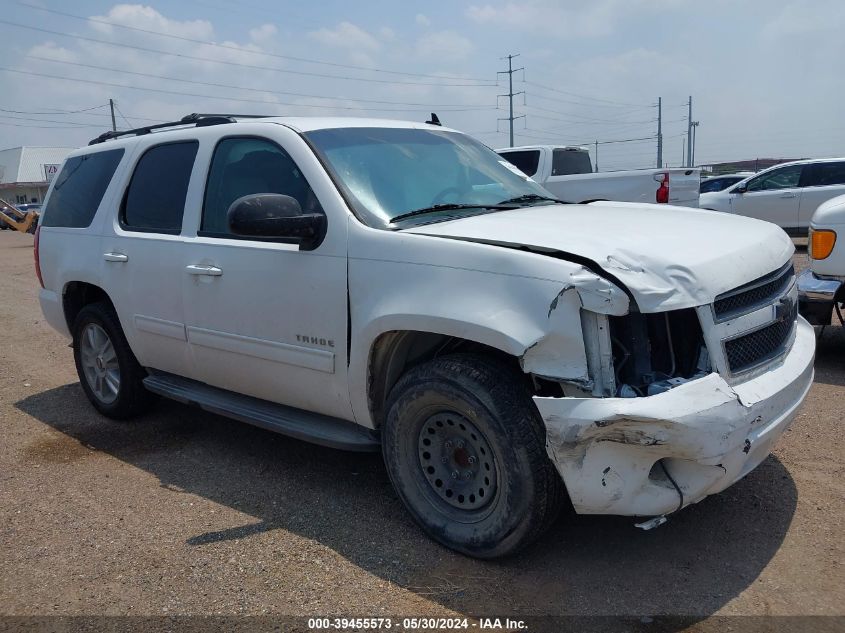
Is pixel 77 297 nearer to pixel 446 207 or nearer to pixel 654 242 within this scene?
pixel 446 207

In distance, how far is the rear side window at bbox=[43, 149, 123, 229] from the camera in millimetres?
5270

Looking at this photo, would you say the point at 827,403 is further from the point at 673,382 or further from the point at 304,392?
the point at 304,392

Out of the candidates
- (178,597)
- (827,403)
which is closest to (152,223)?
(178,597)

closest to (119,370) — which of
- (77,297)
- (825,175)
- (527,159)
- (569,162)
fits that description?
(77,297)

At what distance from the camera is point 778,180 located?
14.8 m

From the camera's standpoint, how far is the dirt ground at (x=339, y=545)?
9.76 ft

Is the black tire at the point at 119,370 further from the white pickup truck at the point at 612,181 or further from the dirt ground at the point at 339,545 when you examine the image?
the white pickup truck at the point at 612,181

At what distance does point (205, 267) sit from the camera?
4.14 m

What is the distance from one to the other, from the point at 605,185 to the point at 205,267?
870 cm

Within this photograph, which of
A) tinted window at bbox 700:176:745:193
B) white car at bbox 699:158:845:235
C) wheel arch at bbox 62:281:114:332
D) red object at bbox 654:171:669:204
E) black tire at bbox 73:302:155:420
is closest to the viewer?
black tire at bbox 73:302:155:420

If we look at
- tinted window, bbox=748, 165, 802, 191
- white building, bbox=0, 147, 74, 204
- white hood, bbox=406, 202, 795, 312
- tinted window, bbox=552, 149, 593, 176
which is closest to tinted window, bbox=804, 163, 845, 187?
tinted window, bbox=748, 165, 802, 191

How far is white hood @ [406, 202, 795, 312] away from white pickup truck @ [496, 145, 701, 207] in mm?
7466

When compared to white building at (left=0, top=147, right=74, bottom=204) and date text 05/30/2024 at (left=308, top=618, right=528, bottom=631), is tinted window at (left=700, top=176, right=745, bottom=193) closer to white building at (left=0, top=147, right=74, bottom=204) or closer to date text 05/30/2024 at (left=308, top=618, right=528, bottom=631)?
date text 05/30/2024 at (left=308, top=618, right=528, bottom=631)

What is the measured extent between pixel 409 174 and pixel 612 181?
8.40 meters
